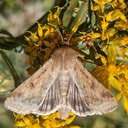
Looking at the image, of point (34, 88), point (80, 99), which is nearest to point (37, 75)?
point (34, 88)

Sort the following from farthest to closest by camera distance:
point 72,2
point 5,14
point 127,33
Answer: point 5,14 → point 72,2 → point 127,33

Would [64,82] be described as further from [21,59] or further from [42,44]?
[21,59]

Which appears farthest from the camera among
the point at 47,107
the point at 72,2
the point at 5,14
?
the point at 5,14

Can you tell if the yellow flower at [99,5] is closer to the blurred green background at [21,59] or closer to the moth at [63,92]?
the moth at [63,92]

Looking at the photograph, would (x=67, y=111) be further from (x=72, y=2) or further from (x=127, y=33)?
(x=72, y=2)

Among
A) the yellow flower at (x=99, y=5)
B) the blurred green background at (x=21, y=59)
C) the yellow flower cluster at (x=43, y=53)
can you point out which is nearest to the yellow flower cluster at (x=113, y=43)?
the yellow flower at (x=99, y=5)

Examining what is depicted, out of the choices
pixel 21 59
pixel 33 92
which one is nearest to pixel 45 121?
pixel 33 92

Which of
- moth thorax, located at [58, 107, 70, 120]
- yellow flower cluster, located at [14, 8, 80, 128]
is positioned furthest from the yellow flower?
moth thorax, located at [58, 107, 70, 120]
